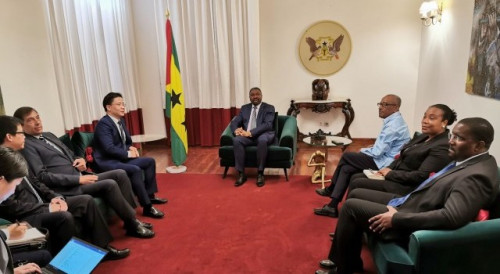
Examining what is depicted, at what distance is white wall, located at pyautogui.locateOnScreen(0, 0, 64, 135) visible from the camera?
300 cm

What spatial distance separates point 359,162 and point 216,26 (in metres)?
3.33

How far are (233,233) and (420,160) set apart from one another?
1577 mm

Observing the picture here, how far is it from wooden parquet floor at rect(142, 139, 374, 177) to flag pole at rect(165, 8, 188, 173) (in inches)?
9.9

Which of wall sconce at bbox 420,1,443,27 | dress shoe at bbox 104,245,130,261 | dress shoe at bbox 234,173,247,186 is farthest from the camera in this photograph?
wall sconce at bbox 420,1,443,27

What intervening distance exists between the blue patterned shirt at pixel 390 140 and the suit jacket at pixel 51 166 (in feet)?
8.48

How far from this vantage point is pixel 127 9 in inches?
204

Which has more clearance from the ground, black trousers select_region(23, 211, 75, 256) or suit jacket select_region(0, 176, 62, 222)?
suit jacket select_region(0, 176, 62, 222)

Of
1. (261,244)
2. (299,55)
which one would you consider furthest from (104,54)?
(261,244)

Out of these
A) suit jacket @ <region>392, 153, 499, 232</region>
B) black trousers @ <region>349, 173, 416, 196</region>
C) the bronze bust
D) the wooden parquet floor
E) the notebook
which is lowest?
the wooden parquet floor

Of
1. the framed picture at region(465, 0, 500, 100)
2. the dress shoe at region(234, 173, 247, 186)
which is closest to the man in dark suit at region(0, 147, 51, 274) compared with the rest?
the dress shoe at region(234, 173, 247, 186)

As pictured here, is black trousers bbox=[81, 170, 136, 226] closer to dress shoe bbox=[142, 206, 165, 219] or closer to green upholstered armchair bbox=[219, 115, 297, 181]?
dress shoe bbox=[142, 206, 165, 219]

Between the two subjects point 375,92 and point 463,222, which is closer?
point 463,222

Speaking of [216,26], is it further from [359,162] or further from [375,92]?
[359,162]

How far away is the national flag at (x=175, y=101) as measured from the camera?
168 inches
